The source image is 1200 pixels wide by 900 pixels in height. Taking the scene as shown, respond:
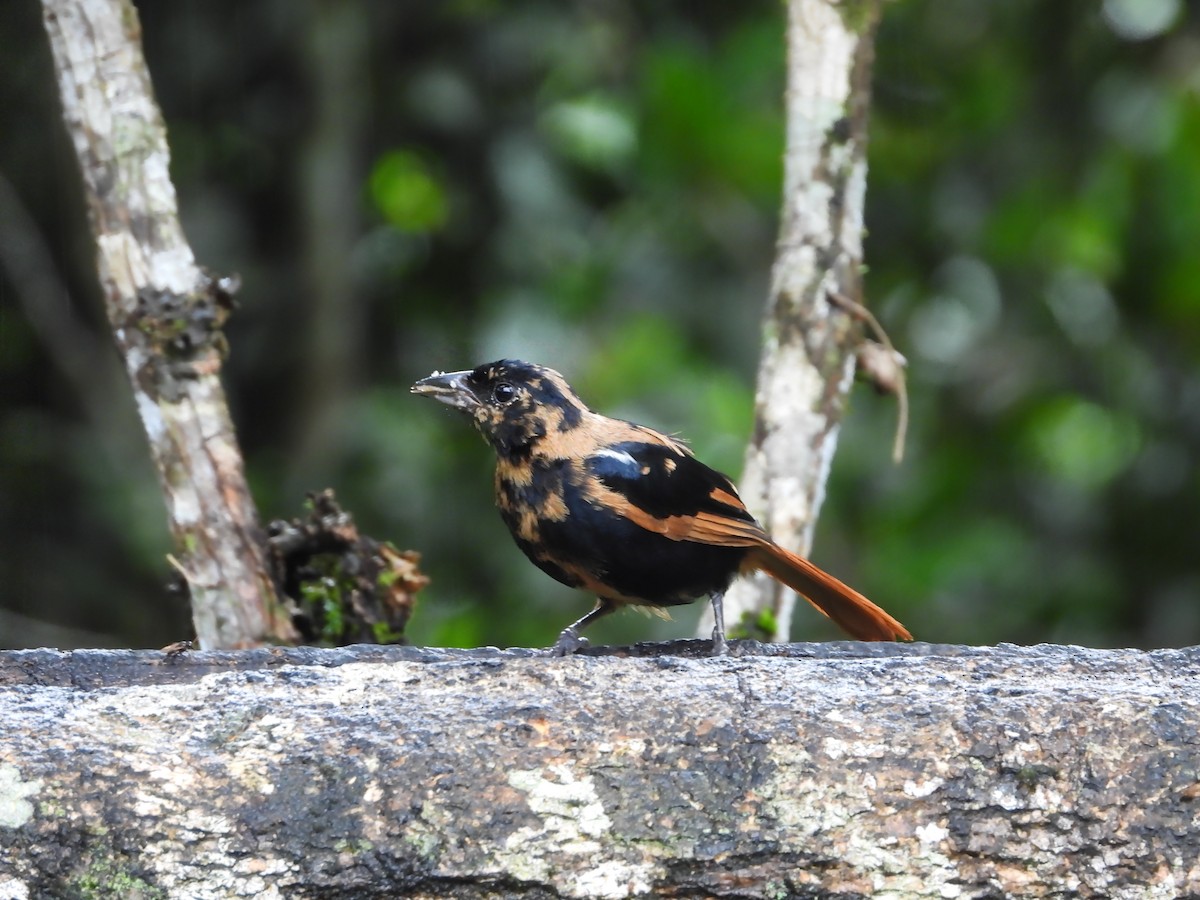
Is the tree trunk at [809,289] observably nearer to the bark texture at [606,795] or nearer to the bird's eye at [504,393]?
the bird's eye at [504,393]

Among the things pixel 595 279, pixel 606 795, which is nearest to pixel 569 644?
pixel 606 795

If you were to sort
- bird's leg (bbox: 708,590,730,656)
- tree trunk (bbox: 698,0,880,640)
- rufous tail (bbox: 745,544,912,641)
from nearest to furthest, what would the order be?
bird's leg (bbox: 708,590,730,656) < rufous tail (bbox: 745,544,912,641) < tree trunk (bbox: 698,0,880,640)

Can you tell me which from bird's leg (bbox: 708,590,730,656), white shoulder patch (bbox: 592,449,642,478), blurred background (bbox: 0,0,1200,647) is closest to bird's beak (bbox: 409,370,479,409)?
white shoulder patch (bbox: 592,449,642,478)

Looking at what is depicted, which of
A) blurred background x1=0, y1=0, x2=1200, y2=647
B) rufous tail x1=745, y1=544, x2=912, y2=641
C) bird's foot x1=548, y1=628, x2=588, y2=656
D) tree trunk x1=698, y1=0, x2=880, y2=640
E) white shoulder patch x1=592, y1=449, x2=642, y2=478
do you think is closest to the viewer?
bird's foot x1=548, y1=628, x2=588, y2=656

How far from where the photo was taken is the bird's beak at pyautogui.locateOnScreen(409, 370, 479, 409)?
3.53 meters

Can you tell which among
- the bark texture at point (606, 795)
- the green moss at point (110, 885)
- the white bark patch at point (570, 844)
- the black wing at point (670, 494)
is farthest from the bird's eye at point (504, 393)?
the green moss at point (110, 885)

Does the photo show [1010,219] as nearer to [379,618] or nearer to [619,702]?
[379,618]

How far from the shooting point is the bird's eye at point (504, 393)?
3.47 meters

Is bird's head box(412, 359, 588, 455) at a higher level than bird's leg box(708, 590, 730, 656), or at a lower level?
higher

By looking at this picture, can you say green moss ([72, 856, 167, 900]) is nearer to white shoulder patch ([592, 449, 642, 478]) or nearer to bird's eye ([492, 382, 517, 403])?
white shoulder patch ([592, 449, 642, 478])

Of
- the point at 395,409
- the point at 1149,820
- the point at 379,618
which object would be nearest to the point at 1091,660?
the point at 1149,820

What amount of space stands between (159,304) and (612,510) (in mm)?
1184

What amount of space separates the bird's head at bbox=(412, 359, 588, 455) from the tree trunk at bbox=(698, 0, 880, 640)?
0.72 m

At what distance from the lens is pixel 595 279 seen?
6.08m
